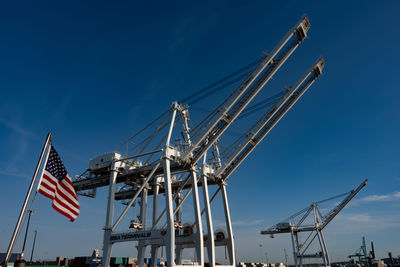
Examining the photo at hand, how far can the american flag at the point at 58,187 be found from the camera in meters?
15.3

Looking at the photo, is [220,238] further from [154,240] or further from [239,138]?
[239,138]

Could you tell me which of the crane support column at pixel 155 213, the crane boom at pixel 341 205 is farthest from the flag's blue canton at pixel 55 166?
the crane boom at pixel 341 205

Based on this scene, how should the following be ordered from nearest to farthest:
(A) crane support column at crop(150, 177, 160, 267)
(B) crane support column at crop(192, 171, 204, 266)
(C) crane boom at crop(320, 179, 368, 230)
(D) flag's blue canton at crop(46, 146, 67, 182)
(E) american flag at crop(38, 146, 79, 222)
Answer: (E) american flag at crop(38, 146, 79, 222) → (D) flag's blue canton at crop(46, 146, 67, 182) → (B) crane support column at crop(192, 171, 204, 266) → (A) crane support column at crop(150, 177, 160, 267) → (C) crane boom at crop(320, 179, 368, 230)

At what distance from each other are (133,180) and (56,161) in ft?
81.1

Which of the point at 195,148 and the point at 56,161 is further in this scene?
the point at 195,148

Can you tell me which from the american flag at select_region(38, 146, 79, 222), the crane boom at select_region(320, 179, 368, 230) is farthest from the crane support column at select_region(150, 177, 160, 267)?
the crane boom at select_region(320, 179, 368, 230)

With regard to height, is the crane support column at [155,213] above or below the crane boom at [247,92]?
below

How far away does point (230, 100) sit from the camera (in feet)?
108

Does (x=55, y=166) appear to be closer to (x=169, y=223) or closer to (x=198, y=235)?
(x=169, y=223)

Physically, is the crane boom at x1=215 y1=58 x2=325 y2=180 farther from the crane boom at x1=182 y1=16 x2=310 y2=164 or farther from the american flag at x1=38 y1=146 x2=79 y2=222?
the american flag at x1=38 y1=146 x2=79 y2=222

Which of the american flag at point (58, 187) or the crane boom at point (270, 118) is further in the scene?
the crane boom at point (270, 118)

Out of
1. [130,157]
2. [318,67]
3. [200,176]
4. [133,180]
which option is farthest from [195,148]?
[318,67]

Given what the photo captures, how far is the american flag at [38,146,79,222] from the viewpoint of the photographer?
15.3m

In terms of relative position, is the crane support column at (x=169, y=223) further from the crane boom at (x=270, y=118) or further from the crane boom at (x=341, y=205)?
the crane boom at (x=341, y=205)
